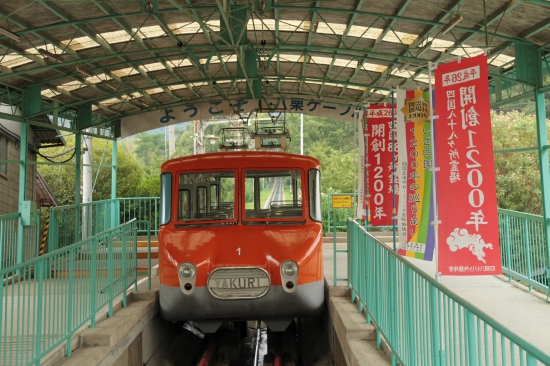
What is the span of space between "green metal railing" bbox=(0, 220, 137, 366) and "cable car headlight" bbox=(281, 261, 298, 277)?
2249mm

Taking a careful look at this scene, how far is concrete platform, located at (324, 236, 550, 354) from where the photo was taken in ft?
19.7

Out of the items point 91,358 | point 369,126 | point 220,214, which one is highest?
point 369,126

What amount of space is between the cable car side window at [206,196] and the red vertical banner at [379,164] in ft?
11.6

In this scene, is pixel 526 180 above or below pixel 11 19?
below

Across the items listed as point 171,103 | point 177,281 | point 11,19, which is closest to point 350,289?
point 177,281

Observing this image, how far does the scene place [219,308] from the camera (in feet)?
22.5

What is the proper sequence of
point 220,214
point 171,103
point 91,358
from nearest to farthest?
point 91,358 < point 220,214 < point 171,103

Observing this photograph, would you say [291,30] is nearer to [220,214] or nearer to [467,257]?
[220,214]

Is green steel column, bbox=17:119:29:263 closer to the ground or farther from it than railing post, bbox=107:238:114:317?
farther from it

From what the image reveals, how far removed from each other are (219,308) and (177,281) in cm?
67

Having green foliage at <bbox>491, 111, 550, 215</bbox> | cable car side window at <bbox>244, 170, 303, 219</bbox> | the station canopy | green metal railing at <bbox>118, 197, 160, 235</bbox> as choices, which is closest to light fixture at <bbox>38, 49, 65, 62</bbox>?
the station canopy

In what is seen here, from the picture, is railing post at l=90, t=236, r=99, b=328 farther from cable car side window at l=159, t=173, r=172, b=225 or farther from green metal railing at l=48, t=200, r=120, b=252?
green metal railing at l=48, t=200, r=120, b=252

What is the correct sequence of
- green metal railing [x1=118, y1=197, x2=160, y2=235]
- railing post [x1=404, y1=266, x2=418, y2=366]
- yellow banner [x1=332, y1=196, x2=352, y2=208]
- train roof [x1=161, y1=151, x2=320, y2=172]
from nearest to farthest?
railing post [x1=404, y1=266, x2=418, y2=366], train roof [x1=161, y1=151, x2=320, y2=172], yellow banner [x1=332, y1=196, x2=352, y2=208], green metal railing [x1=118, y1=197, x2=160, y2=235]

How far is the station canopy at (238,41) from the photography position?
9375mm
